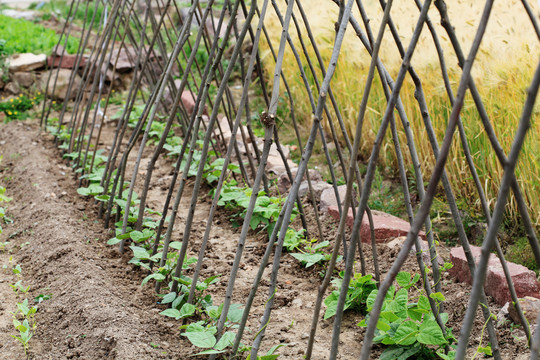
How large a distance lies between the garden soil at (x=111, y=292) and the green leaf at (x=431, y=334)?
27 cm

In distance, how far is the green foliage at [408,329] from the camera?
5.17 ft

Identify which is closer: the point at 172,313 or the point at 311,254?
the point at 172,313

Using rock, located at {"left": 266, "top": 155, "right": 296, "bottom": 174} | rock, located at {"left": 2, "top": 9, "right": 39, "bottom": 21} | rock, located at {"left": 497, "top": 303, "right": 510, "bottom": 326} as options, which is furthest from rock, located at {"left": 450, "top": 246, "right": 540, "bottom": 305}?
rock, located at {"left": 2, "top": 9, "right": 39, "bottom": 21}

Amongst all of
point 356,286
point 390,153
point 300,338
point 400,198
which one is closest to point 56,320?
point 300,338

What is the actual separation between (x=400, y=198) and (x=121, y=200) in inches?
57.8

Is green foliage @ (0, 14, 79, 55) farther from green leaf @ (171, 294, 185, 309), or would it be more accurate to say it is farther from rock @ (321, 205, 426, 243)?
green leaf @ (171, 294, 185, 309)

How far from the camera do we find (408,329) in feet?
5.31

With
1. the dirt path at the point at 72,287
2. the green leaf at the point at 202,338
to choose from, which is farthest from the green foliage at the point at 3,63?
the green leaf at the point at 202,338

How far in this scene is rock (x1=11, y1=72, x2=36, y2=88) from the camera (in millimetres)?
5566

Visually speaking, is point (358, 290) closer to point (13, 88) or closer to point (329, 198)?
point (329, 198)

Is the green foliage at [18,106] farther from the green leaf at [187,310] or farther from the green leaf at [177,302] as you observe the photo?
the green leaf at [187,310]

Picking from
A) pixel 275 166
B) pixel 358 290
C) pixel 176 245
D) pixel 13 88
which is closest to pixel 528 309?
pixel 358 290

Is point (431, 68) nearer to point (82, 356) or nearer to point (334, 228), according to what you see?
point (334, 228)

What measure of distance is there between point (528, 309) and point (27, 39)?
18.6 ft
